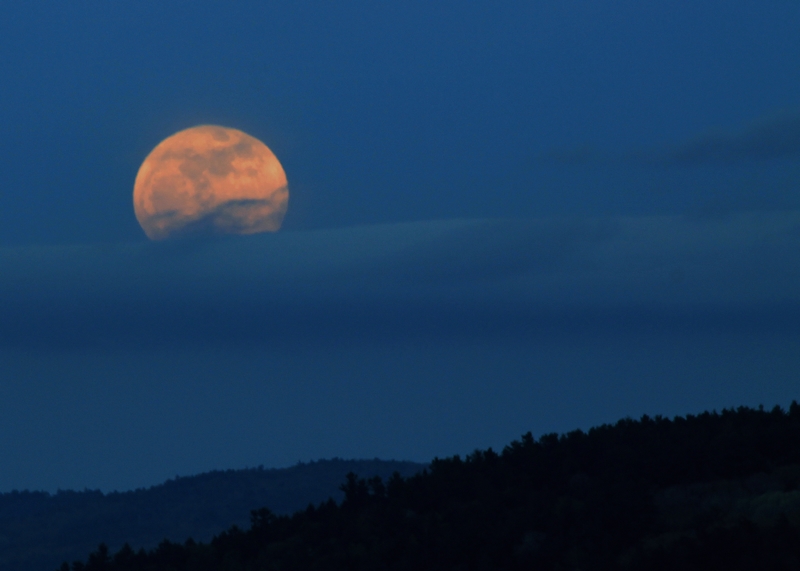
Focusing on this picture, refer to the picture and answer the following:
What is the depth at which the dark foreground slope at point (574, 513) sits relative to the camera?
129 ft

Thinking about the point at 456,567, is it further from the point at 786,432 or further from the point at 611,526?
the point at 786,432

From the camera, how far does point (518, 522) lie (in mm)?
46062

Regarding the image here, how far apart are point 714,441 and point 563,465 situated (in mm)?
8680

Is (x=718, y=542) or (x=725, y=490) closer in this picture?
(x=718, y=542)

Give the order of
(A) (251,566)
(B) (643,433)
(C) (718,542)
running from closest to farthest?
(C) (718,542), (A) (251,566), (B) (643,433)

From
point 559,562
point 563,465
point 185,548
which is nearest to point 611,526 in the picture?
point 559,562

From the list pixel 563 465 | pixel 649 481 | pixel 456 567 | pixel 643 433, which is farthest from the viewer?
pixel 643 433

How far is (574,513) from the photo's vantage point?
148 ft

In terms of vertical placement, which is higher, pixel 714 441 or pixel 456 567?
pixel 714 441

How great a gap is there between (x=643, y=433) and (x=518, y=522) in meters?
19.9

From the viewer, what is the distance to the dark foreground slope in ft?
129

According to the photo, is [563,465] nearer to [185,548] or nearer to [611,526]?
[611,526]

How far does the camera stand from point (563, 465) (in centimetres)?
5912

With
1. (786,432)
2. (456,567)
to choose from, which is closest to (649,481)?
(786,432)
